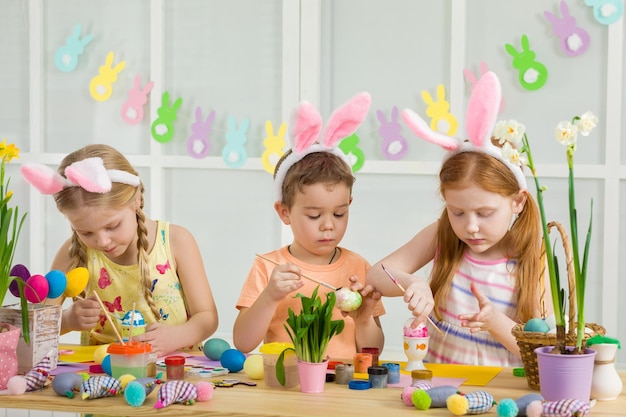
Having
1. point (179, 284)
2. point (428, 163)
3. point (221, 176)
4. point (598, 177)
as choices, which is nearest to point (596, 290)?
point (598, 177)

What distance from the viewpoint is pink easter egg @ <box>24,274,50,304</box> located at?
1.96 m

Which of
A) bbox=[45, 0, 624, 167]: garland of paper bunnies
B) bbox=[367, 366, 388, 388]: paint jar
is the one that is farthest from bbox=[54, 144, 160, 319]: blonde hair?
bbox=[45, 0, 624, 167]: garland of paper bunnies

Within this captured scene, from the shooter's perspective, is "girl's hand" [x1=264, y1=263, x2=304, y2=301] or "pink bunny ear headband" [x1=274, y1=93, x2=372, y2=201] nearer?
"girl's hand" [x1=264, y1=263, x2=304, y2=301]

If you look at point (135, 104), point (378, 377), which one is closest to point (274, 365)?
point (378, 377)

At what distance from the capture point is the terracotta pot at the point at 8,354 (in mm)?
1835

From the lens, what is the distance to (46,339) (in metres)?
1.97

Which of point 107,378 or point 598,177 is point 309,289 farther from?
point 598,177

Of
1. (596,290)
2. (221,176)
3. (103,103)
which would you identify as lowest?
(596,290)

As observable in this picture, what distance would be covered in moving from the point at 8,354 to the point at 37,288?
0.54 feet

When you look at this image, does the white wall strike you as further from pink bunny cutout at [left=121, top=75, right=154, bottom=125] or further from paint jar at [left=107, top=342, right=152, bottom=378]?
paint jar at [left=107, top=342, right=152, bottom=378]

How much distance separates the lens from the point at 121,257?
2.50 metres

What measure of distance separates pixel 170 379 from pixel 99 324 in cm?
67

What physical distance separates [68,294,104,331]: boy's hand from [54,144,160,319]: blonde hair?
22 cm

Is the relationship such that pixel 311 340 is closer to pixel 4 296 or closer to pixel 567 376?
pixel 567 376
